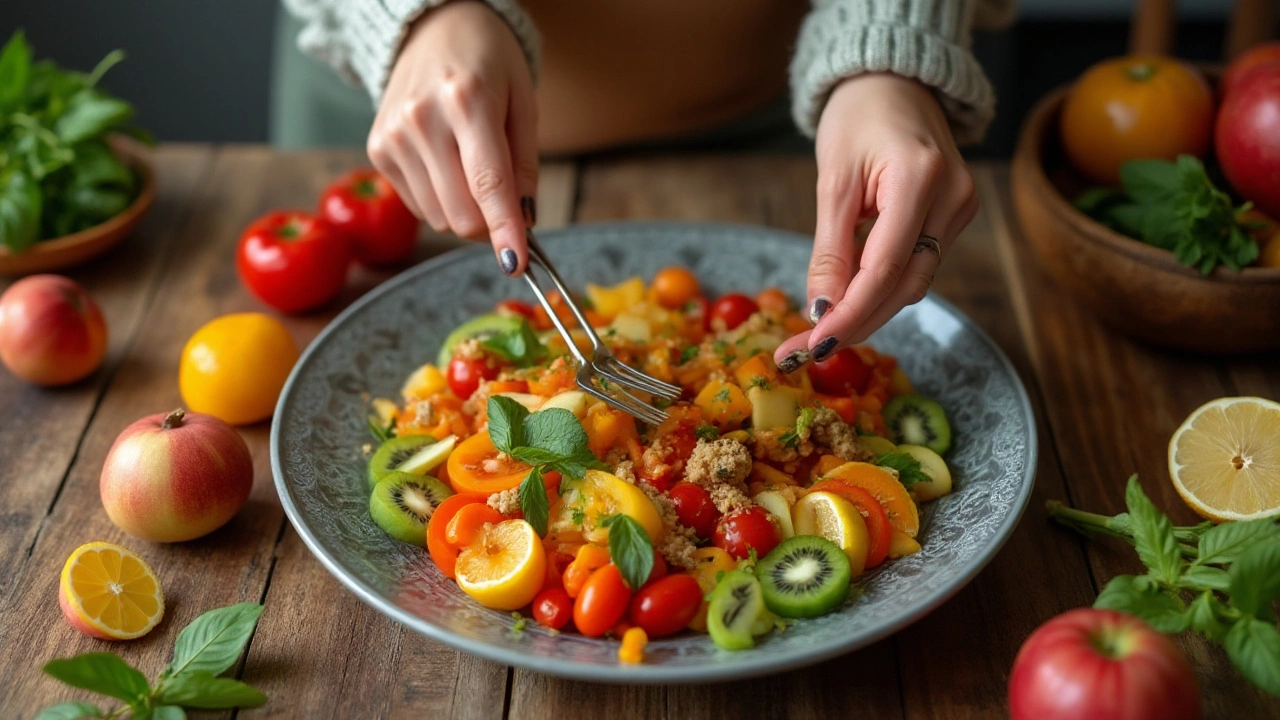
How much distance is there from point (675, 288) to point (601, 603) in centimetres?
109

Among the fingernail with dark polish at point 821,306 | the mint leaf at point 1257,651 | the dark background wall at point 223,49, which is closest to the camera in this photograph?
the mint leaf at point 1257,651

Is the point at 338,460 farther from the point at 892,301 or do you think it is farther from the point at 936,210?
the point at 936,210

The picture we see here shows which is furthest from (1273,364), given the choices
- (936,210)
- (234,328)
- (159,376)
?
(159,376)

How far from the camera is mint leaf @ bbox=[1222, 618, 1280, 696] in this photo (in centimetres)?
A: 148

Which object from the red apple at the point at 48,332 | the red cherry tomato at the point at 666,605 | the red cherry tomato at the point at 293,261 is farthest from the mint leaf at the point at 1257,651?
the red apple at the point at 48,332

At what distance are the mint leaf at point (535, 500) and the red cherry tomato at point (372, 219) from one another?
4.36 feet

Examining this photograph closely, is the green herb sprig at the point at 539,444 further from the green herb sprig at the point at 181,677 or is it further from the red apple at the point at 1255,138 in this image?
the red apple at the point at 1255,138

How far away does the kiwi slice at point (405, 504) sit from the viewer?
1.88 metres

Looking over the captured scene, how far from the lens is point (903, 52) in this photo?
2.19m

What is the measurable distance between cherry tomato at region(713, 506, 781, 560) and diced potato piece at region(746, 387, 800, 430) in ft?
0.75

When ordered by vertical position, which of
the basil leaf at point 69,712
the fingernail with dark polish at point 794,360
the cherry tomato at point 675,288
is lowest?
the cherry tomato at point 675,288

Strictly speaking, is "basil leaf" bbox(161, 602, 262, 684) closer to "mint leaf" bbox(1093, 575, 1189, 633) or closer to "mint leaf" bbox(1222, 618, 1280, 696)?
"mint leaf" bbox(1093, 575, 1189, 633)

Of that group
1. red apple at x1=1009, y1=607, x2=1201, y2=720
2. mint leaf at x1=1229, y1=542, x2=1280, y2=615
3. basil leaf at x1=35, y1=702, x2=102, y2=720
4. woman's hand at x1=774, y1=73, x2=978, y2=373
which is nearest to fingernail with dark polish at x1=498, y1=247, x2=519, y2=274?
woman's hand at x1=774, y1=73, x2=978, y2=373

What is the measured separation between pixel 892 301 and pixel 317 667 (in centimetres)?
120
